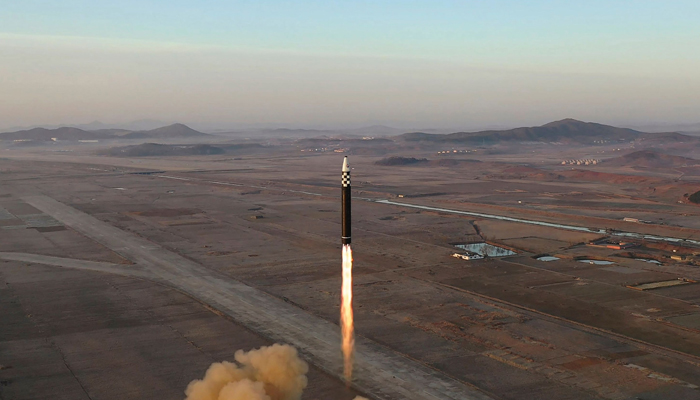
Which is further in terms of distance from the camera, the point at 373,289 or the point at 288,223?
the point at 288,223

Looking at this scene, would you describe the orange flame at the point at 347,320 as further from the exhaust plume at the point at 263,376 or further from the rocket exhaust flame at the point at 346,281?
the exhaust plume at the point at 263,376

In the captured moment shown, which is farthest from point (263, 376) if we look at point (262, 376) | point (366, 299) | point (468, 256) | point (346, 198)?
point (468, 256)

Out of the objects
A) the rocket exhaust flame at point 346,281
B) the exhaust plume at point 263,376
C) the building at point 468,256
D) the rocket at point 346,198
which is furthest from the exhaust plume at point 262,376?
the building at point 468,256

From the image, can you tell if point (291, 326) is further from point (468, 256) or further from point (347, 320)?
point (468, 256)

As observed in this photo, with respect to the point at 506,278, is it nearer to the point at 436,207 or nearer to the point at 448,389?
the point at 448,389

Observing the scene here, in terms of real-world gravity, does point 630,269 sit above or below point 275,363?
below

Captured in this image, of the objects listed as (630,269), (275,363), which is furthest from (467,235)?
(275,363)
